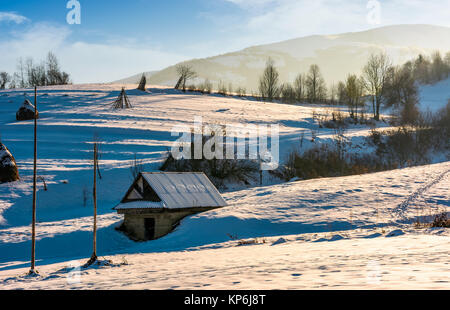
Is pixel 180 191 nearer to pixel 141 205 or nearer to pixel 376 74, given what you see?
pixel 141 205

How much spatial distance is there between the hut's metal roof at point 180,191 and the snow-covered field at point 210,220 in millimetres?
1309

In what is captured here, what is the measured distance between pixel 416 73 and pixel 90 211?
102842mm

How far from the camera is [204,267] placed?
12.5 metres

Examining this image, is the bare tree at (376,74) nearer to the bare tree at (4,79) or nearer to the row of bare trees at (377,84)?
the row of bare trees at (377,84)

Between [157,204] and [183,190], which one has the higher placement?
[183,190]

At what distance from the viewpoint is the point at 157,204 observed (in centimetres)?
2506

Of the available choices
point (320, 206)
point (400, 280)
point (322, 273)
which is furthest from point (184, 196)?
point (400, 280)

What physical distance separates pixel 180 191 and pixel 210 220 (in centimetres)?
338

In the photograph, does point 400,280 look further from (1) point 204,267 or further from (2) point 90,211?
(2) point 90,211

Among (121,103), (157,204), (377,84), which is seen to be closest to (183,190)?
(157,204)

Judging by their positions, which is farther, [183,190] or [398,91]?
[398,91]

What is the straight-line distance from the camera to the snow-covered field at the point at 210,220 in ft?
33.1

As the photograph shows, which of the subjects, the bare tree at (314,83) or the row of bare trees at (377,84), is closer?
the row of bare trees at (377,84)

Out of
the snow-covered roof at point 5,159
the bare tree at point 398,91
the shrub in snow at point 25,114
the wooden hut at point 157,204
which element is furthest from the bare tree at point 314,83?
the wooden hut at point 157,204
